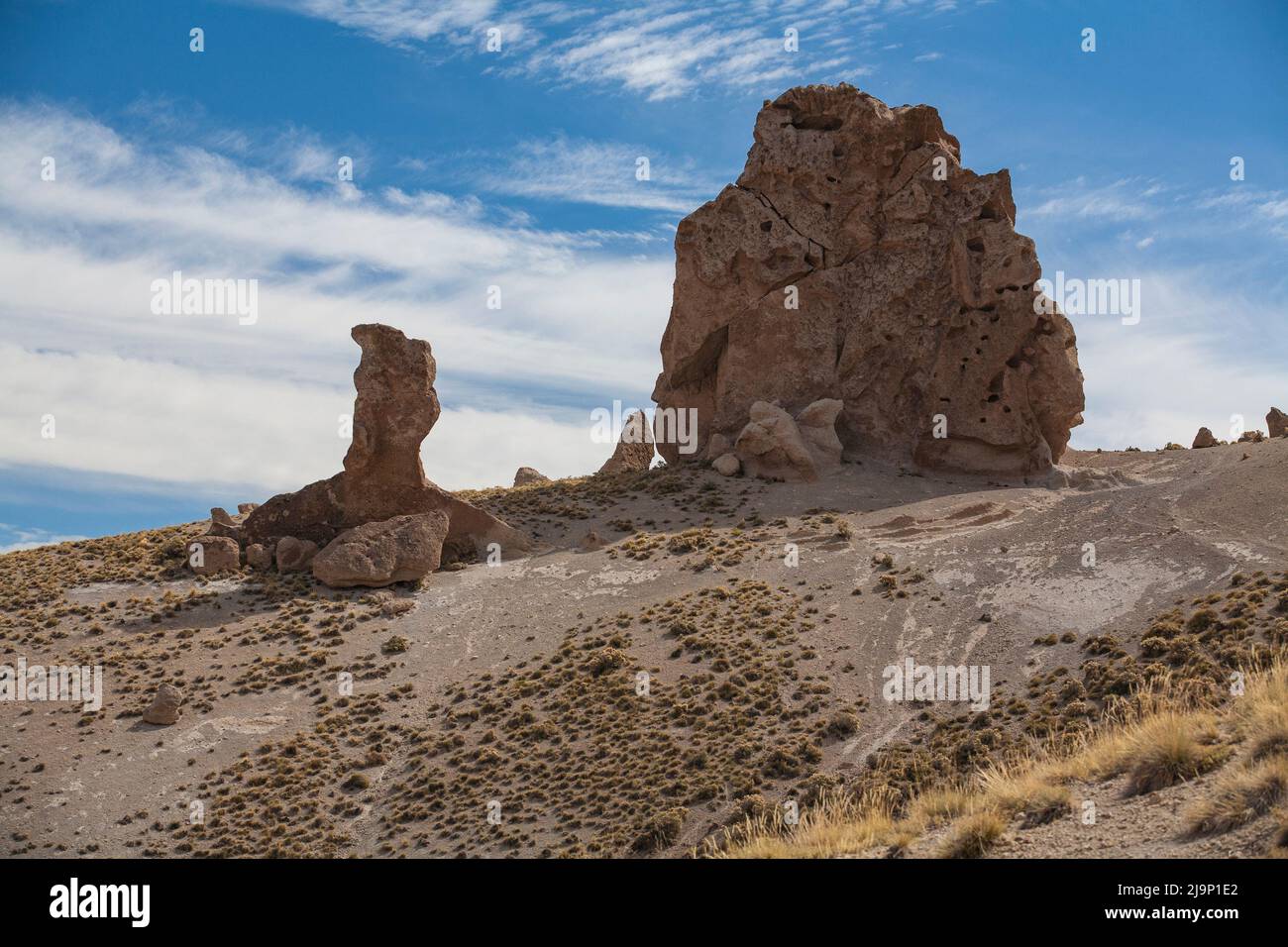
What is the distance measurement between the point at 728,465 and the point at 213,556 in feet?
58.1

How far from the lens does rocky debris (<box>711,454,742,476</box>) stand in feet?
138

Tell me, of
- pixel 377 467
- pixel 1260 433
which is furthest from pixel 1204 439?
pixel 377 467

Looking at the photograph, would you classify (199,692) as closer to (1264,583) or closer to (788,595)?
(788,595)

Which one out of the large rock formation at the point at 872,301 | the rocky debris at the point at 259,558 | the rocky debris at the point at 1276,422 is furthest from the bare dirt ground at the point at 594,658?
the rocky debris at the point at 1276,422

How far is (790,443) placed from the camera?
134 ft

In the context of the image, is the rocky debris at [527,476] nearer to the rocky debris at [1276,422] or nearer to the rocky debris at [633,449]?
the rocky debris at [633,449]

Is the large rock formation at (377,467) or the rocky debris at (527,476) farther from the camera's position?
the rocky debris at (527,476)

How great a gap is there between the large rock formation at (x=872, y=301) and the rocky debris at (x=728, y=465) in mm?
1392

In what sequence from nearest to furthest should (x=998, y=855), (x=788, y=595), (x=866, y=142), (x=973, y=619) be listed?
A: (x=998, y=855) → (x=973, y=619) → (x=788, y=595) → (x=866, y=142)

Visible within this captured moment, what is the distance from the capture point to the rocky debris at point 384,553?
33500 millimetres

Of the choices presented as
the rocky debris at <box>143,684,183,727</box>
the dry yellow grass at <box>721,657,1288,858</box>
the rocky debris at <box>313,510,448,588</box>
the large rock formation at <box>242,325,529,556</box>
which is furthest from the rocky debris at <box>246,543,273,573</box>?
the dry yellow grass at <box>721,657,1288,858</box>

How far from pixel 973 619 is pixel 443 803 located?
13.6 meters
